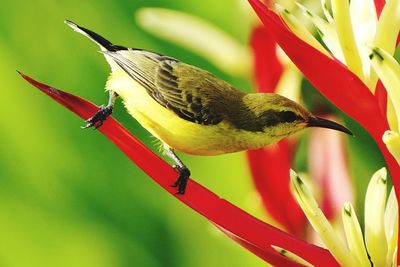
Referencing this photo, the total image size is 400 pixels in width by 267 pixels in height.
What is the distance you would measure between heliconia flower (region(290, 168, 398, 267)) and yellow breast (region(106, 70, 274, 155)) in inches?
1.6

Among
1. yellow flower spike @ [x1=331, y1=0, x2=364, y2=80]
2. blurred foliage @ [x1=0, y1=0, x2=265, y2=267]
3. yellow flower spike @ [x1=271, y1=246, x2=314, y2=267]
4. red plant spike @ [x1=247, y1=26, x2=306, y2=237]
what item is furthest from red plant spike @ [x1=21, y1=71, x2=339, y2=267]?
blurred foliage @ [x1=0, y1=0, x2=265, y2=267]

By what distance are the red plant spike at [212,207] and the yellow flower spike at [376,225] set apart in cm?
3

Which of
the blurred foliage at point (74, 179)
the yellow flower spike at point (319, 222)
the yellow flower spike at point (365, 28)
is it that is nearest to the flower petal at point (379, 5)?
the yellow flower spike at point (365, 28)

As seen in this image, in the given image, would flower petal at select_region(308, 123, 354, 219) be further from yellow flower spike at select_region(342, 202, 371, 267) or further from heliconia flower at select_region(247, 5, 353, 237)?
yellow flower spike at select_region(342, 202, 371, 267)

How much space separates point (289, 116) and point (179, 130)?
0.07 metres

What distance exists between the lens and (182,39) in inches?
32.1

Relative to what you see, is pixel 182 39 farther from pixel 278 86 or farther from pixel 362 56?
pixel 362 56

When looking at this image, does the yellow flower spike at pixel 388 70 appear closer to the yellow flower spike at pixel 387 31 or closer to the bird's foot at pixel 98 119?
the yellow flower spike at pixel 387 31

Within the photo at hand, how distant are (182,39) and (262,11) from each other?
0.44 meters

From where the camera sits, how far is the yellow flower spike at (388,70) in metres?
0.37

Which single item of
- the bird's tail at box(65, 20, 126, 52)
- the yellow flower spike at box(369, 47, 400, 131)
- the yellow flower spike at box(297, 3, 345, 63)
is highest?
the yellow flower spike at box(297, 3, 345, 63)

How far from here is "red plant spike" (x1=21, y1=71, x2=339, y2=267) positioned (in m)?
0.40

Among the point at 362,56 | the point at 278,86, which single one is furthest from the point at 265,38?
the point at 362,56

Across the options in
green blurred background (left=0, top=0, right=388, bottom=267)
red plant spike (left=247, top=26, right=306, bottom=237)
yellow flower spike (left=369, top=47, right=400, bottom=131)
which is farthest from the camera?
green blurred background (left=0, top=0, right=388, bottom=267)
